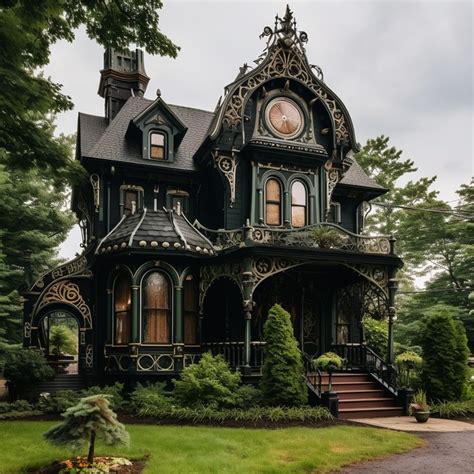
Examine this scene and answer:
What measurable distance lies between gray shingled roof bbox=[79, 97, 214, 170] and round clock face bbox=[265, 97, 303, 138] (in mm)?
3171

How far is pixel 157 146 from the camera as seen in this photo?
20.0 m

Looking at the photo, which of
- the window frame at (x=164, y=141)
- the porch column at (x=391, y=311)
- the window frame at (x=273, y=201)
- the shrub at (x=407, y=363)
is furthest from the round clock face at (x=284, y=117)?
the shrub at (x=407, y=363)

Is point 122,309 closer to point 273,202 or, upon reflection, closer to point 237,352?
point 237,352

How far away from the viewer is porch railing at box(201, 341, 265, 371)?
54.7 feet

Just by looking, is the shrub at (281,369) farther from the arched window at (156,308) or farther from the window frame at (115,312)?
the window frame at (115,312)

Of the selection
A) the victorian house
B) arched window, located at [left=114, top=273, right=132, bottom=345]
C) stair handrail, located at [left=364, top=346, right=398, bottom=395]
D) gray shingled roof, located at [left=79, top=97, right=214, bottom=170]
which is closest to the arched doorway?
the victorian house

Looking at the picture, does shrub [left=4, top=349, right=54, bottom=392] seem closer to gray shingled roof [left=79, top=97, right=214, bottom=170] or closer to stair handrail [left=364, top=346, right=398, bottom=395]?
gray shingled roof [left=79, top=97, right=214, bottom=170]

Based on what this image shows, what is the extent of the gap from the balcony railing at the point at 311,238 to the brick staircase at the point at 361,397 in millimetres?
3786

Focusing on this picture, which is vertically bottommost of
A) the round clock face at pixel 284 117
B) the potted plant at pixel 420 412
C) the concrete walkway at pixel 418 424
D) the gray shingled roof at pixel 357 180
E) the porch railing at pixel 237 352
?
the concrete walkway at pixel 418 424

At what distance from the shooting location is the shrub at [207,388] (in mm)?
14094

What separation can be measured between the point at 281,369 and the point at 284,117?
9.12 m

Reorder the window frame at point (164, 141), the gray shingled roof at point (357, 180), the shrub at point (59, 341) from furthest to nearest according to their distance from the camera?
the shrub at point (59, 341)
the gray shingled roof at point (357, 180)
the window frame at point (164, 141)

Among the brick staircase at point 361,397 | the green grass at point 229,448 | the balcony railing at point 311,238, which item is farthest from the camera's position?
the balcony railing at point 311,238

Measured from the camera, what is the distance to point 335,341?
19609 mm
